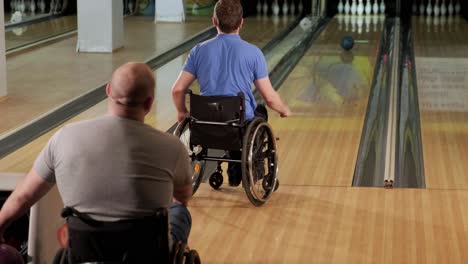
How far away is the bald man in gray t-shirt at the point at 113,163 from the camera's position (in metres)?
2.48

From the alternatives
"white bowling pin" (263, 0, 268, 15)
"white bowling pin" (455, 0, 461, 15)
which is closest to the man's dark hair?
"white bowling pin" (263, 0, 268, 15)

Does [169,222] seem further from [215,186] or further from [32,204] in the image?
[215,186]

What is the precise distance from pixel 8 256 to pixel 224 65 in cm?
196

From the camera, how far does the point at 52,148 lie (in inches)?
98.2

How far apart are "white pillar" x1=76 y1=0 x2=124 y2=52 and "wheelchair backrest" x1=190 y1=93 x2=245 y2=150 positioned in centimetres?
556

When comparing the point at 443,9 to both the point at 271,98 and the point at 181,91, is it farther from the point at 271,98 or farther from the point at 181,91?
the point at 181,91

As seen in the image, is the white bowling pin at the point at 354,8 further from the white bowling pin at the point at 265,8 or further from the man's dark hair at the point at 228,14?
the man's dark hair at the point at 228,14

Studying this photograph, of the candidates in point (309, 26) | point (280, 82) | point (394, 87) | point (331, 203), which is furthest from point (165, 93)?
point (309, 26)

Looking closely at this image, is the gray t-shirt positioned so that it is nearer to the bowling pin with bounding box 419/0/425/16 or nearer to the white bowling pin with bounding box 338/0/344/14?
the white bowling pin with bounding box 338/0/344/14

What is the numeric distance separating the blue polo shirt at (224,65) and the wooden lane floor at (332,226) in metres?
0.49

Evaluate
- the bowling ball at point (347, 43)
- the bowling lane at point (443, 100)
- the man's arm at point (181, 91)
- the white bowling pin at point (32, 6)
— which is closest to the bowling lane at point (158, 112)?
the bowling ball at point (347, 43)

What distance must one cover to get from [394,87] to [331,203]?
10.9 ft

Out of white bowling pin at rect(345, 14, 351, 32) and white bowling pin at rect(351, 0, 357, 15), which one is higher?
white bowling pin at rect(351, 0, 357, 15)

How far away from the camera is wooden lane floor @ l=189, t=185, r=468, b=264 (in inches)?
151
